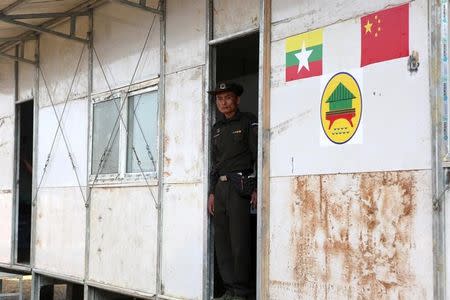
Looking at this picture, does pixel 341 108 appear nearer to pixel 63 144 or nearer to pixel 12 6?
pixel 12 6

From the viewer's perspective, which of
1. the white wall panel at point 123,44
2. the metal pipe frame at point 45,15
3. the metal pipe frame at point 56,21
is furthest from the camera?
the metal pipe frame at point 56,21

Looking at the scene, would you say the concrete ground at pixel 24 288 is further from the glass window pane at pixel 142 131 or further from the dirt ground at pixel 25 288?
the glass window pane at pixel 142 131

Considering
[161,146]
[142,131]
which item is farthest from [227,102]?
[142,131]

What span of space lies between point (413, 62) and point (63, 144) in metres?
4.82

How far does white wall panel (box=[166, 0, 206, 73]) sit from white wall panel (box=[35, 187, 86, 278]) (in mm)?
2189

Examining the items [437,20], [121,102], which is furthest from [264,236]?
[121,102]

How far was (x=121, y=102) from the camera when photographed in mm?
6297

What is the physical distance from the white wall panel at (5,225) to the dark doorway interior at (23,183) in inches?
4.6

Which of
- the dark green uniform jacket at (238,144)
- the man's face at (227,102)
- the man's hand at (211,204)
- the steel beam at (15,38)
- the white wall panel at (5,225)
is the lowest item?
the white wall panel at (5,225)

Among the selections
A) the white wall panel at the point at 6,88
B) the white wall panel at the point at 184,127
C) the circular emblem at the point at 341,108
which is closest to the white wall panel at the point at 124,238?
the white wall panel at the point at 184,127

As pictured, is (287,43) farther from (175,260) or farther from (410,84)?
(175,260)

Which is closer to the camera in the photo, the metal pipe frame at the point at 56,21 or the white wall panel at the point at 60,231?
the metal pipe frame at the point at 56,21

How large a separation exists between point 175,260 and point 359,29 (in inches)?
101

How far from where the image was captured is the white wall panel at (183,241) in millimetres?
5129
